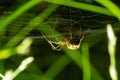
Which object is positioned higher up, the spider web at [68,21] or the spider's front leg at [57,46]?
the spider web at [68,21]

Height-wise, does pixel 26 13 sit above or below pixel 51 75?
above

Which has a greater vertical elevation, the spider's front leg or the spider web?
the spider web

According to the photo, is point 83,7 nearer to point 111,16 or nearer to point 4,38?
point 111,16

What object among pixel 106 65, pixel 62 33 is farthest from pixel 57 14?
pixel 106 65

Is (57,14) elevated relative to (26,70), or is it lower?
elevated

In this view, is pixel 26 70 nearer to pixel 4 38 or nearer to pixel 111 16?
pixel 4 38

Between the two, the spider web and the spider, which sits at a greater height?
the spider web

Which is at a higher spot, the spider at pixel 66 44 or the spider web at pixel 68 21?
the spider web at pixel 68 21

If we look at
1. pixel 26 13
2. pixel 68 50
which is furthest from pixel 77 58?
pixel 26 13
